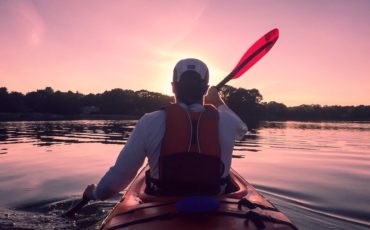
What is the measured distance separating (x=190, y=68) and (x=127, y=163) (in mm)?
1099

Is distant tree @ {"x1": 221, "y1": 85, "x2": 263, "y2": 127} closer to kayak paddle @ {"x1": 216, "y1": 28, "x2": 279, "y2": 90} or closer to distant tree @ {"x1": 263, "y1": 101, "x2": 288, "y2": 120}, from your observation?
distant tree @ {"x1": 263, "y1": 101, "x2": 288, "y2": 120}

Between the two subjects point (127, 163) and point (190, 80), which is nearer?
point (127, 163)

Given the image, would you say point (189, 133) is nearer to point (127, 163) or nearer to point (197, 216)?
point (127, 163)

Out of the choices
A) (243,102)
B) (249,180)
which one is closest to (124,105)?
(243,102)

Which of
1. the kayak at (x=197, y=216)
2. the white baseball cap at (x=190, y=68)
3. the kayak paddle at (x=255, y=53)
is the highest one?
the kayak paddle at (x=255, y=53)

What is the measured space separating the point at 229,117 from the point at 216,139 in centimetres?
34

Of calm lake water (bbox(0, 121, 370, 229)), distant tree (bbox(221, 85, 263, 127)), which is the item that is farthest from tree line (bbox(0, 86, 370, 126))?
calm lake water (bbox(0, 121, 370, 229))

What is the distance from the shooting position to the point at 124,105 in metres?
94.2

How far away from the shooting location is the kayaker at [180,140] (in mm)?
3297

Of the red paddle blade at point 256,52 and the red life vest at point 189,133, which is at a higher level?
the red paddle blade at point 256,52

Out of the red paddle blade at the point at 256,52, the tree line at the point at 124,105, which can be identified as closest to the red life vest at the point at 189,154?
the red paddle blade at the point at 256,52

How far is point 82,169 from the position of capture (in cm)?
1133

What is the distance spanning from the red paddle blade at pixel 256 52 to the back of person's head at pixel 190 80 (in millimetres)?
3506

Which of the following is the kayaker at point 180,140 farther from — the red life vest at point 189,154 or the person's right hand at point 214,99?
the person's right hand at point 214,99
